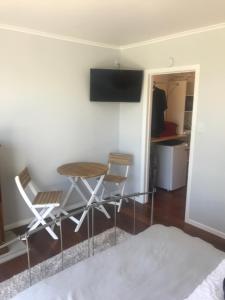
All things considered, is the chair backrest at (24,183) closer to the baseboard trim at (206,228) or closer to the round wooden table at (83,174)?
the round wooden table at (83,174)

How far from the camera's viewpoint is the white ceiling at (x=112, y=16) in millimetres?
2143

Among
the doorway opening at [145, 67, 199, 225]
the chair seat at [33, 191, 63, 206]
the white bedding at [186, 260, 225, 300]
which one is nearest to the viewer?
the white bedding at [186, 260, 225, 300]

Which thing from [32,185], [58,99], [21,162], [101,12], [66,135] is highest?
[101,12]

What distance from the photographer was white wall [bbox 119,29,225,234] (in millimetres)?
2840

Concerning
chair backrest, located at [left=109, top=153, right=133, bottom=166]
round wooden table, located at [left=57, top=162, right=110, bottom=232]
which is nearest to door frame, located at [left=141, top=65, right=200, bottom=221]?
chair backrest, located at [left=109, top=153, right=133, bottom=166]

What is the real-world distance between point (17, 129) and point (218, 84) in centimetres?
239

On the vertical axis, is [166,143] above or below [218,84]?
below

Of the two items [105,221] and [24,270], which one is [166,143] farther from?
[24,270]

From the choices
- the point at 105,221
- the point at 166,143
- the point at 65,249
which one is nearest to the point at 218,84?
the point at 166,143

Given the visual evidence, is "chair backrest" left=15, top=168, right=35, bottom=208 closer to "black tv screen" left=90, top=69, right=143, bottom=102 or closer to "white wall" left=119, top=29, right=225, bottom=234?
"black tv screen" left=90, top=69, right=143, bottom=102

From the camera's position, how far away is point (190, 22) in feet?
8.72

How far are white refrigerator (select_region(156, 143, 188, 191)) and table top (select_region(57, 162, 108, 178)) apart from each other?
158 cm

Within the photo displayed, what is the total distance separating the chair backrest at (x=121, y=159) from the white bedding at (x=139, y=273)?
202cm

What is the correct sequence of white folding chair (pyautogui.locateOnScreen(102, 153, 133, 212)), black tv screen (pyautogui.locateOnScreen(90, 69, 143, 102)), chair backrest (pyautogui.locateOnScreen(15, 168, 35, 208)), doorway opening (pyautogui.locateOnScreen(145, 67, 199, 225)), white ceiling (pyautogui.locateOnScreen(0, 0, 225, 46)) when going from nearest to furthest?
white ceiling (pyautogui.locateOnScreen(0, 0, 225, 46)) → chair backrest (pyautogui.locateOnScreen(15, 168, 35, 208)) → black tv screen (pyautogui.locateOnScreen(90, 69, 143, 102)) → white folding chair (pyautogui.locateOnScreen(102, 153, 133, 212)) → doorway opening (pyautogui.locateOnScreen(145, 67, 199, 225))
